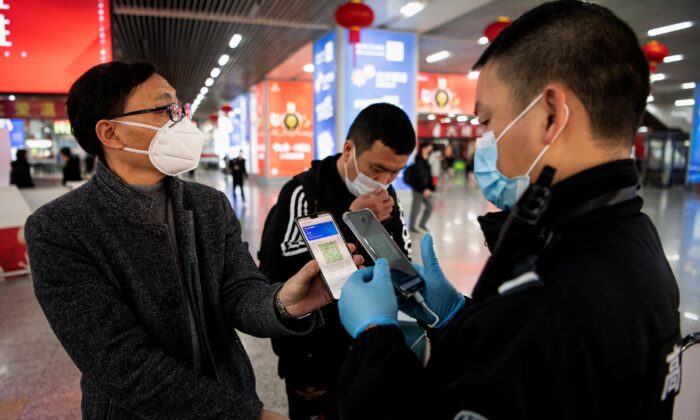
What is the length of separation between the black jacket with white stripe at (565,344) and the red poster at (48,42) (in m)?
3.86

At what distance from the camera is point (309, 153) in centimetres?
1667

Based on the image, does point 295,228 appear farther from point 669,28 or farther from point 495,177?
point 669,28

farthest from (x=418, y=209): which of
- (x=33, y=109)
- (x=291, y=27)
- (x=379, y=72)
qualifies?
(x=33, y=109)

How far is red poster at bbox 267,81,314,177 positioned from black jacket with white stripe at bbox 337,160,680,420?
1557 centimetres

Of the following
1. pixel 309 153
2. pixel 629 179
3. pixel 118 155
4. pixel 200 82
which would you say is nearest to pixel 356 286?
pixel 629 179

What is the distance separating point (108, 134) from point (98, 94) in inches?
4.5

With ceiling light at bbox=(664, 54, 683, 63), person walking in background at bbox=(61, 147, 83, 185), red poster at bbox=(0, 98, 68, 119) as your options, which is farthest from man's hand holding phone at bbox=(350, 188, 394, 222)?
ceiling light at bbox=(664, 54, 683, 63)

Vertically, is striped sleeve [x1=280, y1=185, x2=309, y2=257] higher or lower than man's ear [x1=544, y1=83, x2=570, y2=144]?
lower

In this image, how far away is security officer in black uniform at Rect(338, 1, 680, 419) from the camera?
61 cm

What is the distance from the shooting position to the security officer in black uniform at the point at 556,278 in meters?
0.61

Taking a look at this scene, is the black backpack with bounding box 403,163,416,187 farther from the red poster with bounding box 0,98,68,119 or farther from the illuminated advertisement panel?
the red poster with bounding box 0,98,68,119

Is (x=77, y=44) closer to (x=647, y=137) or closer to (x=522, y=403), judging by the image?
(x=522, y=403)

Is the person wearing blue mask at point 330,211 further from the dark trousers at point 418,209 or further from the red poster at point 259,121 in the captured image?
the red poster at point 259,121

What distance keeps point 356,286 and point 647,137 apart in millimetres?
22912
